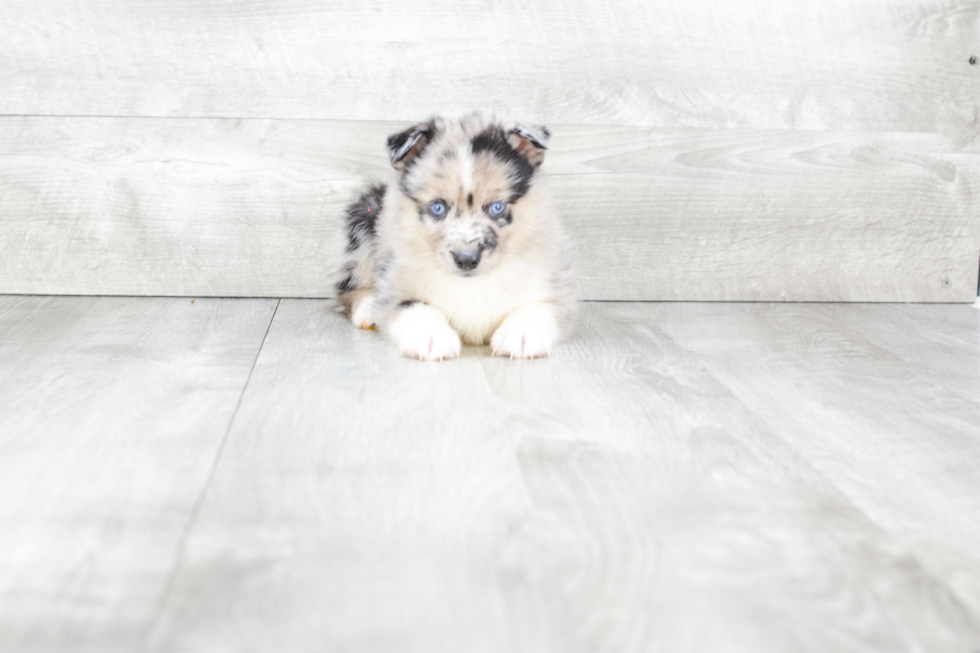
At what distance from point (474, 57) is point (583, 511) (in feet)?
5.98

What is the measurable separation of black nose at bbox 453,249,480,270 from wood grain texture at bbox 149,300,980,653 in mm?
231

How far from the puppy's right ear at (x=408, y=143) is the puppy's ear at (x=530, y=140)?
215 mm

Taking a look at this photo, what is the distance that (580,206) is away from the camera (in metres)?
2.77

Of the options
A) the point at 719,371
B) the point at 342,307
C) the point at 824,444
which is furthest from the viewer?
the point at 342,307

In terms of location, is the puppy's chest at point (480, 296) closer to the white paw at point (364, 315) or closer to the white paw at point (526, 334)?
the white paw at point (526, 334)

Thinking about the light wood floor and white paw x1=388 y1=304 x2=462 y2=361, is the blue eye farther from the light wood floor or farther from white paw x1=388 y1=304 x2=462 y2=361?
the light wood floor

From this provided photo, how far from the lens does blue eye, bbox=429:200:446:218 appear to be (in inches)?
80.9

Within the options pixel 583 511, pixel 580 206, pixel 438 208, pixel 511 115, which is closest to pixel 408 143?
pixel 438 208

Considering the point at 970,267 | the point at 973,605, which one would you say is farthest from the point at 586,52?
the point at 973,605

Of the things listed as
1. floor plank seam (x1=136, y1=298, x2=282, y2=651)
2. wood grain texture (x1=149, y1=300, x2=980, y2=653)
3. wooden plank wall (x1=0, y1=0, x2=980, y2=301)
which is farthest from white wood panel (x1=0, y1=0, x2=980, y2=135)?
floor plank seam (x1=136, y1=298, x2=282, y2=651)

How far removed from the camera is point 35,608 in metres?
0.98

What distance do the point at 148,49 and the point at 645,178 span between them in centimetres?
164

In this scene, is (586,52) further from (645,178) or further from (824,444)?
(824,444)

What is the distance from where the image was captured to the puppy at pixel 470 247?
203 centimetres
